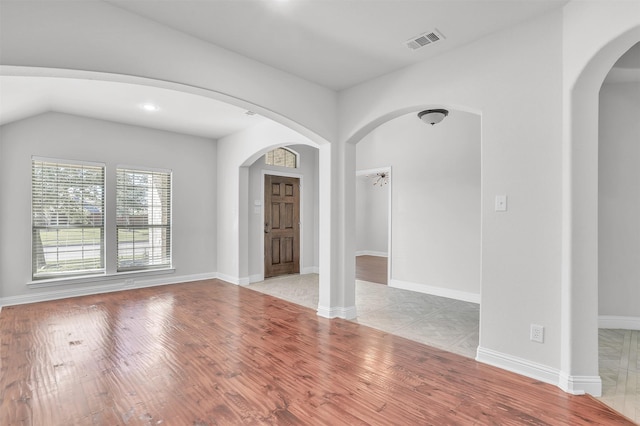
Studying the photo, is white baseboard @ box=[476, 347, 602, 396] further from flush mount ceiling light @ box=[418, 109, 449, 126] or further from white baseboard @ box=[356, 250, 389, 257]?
white baseboard @ box=[356, 250, 389, 257]

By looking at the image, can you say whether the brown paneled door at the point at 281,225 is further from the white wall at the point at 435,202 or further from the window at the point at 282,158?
the white wall at the point at 435,202

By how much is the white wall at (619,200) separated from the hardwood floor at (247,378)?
2331 mm

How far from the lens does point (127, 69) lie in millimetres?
2549

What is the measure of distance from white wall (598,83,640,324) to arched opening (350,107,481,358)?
1.43 m

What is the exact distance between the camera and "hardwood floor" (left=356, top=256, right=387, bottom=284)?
675cm

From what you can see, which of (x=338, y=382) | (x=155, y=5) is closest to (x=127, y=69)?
(x=155, y=5)

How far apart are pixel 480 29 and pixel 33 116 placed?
601cm

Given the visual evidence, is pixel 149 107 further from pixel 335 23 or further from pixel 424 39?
pixel 424 39

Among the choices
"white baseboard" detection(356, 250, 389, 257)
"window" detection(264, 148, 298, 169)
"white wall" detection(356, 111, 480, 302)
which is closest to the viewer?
"white wall" detection(356, 111, 480, 302)

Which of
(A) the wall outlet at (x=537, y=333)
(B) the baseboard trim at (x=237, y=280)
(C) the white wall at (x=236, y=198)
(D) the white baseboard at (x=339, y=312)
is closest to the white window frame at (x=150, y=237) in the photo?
(C) the white wall at (x=236, y=198)

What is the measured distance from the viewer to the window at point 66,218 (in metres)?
4.88

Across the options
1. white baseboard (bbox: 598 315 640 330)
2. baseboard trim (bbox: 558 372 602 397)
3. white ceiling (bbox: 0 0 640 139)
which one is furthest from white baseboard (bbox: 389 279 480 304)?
white ceiling (bbox: 0 0 640 139)

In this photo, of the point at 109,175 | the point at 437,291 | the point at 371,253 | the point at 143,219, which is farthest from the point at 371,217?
the point at 109,175

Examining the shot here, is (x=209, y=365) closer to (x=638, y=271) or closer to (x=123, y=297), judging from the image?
(x=123, y=297)
